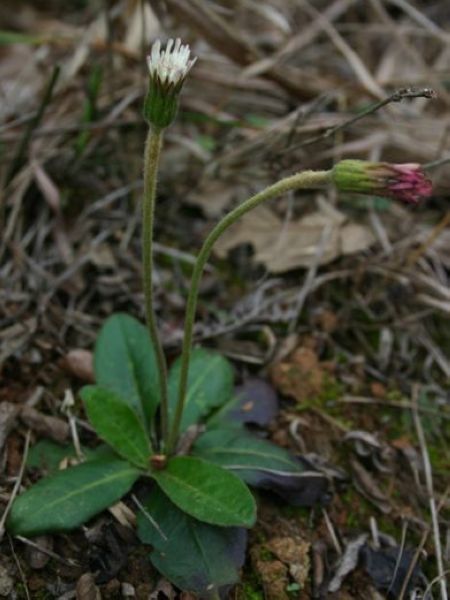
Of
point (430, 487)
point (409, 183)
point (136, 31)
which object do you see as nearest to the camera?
point (409, 183)

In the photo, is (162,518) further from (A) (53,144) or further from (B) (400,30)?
(B) (400,30)

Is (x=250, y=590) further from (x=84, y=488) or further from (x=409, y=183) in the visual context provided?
(x=409, y=183)

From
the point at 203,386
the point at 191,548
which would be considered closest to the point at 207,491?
the point at 191,548

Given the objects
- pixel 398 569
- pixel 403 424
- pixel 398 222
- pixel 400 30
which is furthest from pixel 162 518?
pixel 400 30

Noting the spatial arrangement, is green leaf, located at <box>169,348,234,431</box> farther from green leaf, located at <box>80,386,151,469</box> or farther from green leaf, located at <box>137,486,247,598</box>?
green leaf, located at <box>137,486,247,598</box>

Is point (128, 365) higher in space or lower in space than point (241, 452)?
higher

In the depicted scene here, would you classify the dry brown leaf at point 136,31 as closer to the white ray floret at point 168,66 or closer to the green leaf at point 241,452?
the white ray floret at point 168,66

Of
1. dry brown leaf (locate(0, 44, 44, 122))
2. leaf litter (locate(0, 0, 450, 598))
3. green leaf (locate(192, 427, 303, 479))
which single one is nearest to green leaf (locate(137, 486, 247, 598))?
leaf litter (locate(0, 0, 450, 598))
